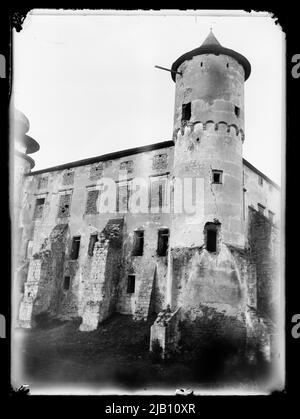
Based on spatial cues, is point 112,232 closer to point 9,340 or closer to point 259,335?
point 259,335

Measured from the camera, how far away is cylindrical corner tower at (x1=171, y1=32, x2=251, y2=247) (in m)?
14.7

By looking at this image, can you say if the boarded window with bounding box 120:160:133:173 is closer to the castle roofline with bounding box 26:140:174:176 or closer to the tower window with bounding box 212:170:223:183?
the castle roofline with bounding box 26:140:174:176

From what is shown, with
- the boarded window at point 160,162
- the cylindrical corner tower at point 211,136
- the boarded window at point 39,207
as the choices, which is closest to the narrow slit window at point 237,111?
the cylindrical corner tower at point 211,136

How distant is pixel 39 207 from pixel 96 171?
4.77 m

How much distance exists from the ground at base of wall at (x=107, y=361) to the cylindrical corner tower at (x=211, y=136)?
4567mm

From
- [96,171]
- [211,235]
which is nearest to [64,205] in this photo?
[96,171]

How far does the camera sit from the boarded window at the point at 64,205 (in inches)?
890

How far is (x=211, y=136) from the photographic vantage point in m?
15.7

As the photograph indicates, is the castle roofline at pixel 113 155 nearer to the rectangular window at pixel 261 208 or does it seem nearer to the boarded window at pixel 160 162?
the boarded window at pixel 160 162

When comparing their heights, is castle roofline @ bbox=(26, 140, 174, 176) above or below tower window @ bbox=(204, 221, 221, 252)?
above

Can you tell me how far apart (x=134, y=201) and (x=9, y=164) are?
13418mm

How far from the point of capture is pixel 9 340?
644cm

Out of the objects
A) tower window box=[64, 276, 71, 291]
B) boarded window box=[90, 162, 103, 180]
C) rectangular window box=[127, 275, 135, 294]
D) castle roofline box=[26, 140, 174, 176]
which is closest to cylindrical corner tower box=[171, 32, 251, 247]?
castle roofline box=[26, 140, 174, 176]

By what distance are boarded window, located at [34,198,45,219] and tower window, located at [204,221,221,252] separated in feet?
41.9
